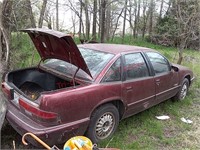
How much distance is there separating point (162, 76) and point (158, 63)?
27 cm

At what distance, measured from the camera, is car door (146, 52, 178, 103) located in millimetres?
4473

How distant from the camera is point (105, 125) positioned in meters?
3.64

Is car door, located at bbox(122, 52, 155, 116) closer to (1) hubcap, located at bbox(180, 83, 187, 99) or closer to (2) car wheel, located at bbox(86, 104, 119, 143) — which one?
(2) car wheel, located at bbox(86, 104, 119, 143)

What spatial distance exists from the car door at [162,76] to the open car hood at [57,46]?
5.71 ft

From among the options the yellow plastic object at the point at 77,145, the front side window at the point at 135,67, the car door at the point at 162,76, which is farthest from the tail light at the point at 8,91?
the car door at the point at 162,76

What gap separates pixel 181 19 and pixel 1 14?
5.54m

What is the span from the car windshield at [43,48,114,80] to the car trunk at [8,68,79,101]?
0.20 meters

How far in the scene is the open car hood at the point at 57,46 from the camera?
3.02 metres

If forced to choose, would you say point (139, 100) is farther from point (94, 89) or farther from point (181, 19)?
point (181, 19)

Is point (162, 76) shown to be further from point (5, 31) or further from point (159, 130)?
point (5, 31)

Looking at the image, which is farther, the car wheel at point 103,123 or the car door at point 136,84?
the car door at point 136,84

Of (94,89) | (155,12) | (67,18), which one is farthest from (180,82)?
(155,12)

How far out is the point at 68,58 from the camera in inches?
132

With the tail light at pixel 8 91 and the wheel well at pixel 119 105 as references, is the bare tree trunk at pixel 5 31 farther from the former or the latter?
the wheel well at pixel 119 105
